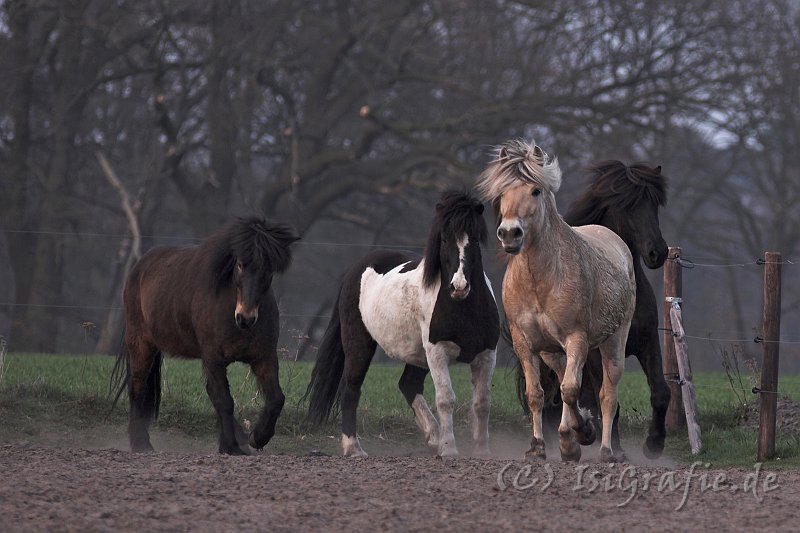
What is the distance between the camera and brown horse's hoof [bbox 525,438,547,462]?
24.6 ft

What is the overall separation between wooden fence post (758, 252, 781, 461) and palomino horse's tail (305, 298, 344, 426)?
3341 millimetres

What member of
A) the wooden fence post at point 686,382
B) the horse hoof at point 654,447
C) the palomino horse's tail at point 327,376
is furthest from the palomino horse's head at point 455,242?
the wooden fence post at point 686,382

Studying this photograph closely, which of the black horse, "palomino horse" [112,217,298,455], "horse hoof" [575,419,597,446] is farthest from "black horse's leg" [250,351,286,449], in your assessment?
"horse hoof" [575,419,597,446]

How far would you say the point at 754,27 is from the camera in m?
23.0

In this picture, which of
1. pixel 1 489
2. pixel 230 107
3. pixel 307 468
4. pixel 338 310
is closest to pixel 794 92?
pixel 230 107

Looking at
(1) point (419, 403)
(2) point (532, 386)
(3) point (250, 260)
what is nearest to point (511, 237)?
(2) point (532, 386)

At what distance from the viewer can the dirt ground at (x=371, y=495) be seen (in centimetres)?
523

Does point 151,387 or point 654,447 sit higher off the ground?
point 151,387

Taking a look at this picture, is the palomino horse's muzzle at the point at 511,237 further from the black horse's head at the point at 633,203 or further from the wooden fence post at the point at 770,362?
the wooden fence post at the point at 770,362

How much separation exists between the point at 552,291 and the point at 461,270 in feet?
2.27

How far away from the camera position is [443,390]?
799 centimetres

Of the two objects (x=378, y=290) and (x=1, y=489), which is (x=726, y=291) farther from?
(x=1, y=489)

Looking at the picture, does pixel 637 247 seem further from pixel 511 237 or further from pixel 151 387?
pixel 151 387

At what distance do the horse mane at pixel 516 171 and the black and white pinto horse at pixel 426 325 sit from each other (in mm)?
510
